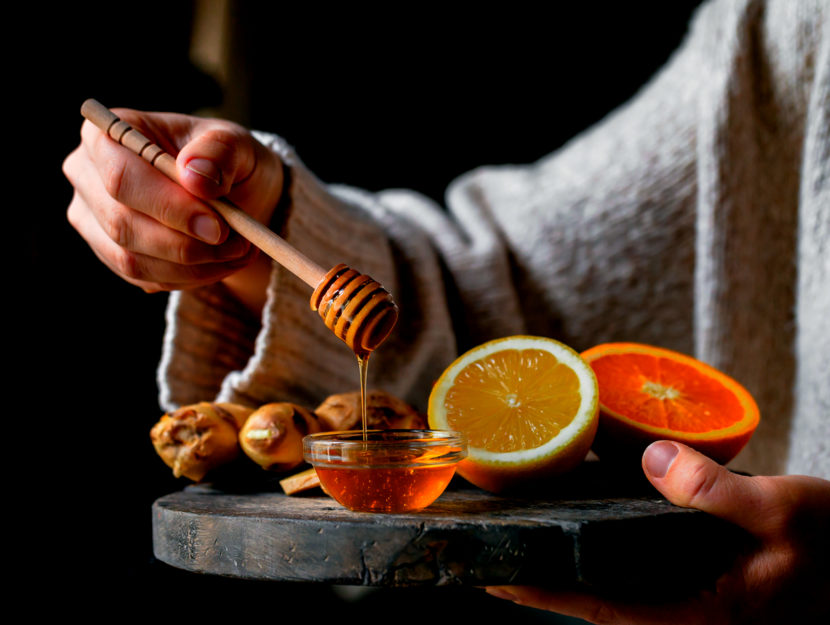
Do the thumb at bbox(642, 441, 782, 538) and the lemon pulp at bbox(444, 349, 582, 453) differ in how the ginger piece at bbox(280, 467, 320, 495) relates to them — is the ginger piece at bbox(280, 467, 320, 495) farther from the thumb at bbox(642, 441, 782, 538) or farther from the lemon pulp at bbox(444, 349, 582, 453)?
the thumb at bbox(642, 441, 782, 538)

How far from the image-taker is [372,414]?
0.67m

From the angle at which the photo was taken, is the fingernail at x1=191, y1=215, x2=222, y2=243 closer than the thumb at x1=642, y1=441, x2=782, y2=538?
No

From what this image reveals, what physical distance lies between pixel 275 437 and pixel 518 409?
8.8 inches

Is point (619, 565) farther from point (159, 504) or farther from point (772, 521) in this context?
point (159, 504)

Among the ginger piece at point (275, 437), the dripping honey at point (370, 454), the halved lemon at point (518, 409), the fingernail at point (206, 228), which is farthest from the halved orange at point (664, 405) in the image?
the fingernail at point (206, 228)

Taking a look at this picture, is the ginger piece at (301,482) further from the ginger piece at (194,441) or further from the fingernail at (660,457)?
the fingernail at (660,457)

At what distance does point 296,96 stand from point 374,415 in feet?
4.24

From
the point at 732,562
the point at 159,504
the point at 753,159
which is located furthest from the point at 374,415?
the point at 753,159

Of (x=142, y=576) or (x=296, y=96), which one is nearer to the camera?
(x=142, y=576)

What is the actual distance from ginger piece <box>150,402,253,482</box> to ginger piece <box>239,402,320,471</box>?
A: 20mm

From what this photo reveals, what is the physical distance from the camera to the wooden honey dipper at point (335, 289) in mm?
534

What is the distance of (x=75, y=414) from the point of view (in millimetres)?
1220

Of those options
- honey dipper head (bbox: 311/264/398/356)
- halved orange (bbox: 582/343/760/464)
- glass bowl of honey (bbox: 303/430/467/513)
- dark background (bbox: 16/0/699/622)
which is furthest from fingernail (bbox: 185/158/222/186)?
dark background (bbox: 16/0/699/622)

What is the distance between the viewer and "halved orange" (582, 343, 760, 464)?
2.03 ft
